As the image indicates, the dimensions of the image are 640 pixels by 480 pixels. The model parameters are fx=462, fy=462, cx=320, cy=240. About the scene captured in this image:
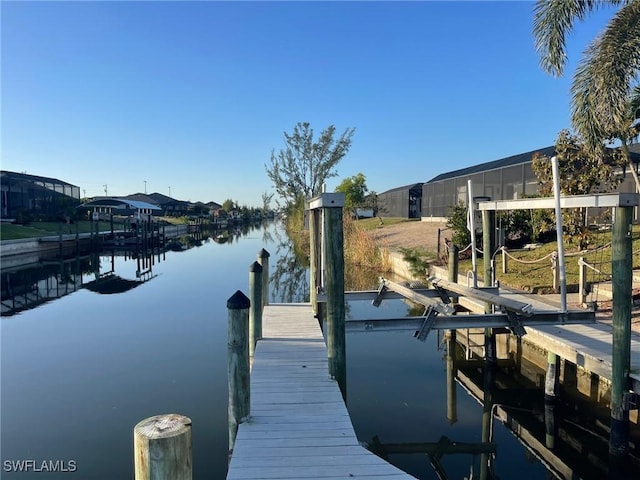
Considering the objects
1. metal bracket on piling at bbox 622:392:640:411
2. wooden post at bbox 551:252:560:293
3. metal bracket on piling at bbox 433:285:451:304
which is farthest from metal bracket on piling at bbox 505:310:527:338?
wooden post at bbox 551:252:560:293

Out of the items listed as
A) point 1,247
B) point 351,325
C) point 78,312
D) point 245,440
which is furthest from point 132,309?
point 1,247

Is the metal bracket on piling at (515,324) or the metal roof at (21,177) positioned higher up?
the metal roof at (21,177)

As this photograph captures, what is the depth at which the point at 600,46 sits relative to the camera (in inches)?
435

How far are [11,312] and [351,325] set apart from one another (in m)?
12.7

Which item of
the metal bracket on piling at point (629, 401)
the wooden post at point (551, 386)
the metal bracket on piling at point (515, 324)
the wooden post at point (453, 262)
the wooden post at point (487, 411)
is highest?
the wooden post at point (453, 262)

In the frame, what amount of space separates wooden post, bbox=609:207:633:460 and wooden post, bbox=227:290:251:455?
159 inches

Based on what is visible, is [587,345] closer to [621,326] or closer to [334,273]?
[621,326]

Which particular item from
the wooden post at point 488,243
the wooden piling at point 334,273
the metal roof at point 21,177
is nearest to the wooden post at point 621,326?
the wooden piling at point 334,273

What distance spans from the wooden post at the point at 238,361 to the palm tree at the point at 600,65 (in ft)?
33.5

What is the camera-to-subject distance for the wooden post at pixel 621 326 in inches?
199

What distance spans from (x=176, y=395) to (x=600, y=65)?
11559 millimetres

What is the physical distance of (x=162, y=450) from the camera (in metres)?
2.41

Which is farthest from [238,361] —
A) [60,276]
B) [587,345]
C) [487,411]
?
[60,276]

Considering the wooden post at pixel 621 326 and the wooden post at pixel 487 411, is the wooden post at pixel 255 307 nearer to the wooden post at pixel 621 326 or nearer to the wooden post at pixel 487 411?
the wooden post at pixel 487 411
